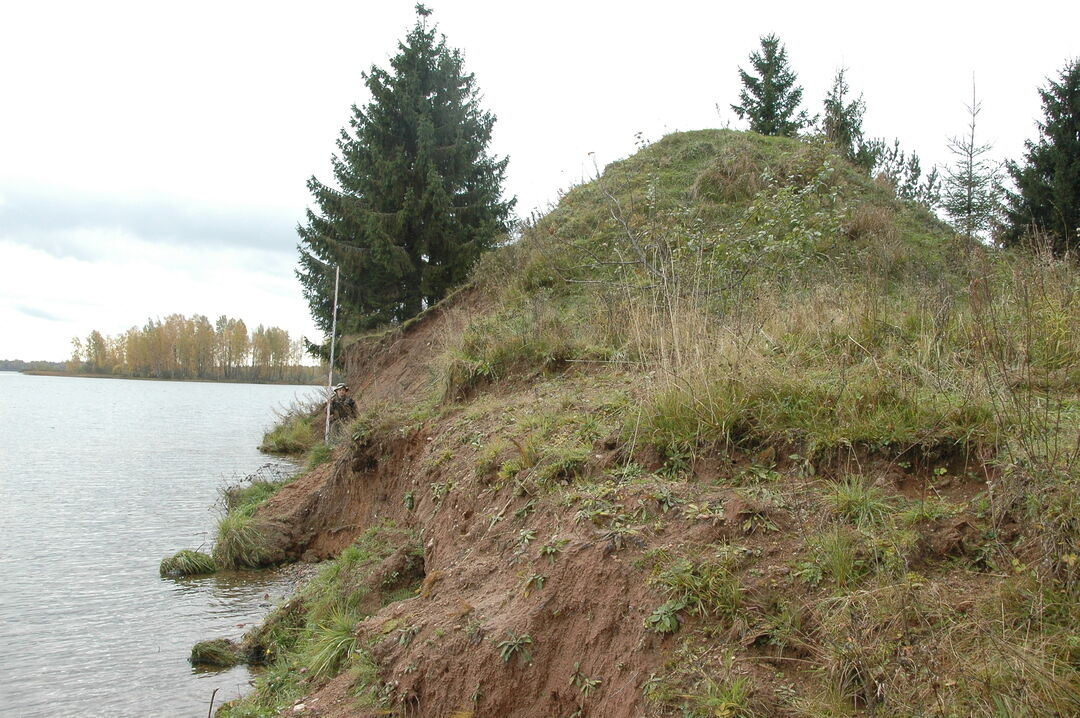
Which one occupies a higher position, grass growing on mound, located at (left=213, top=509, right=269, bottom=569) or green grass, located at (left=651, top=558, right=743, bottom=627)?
green grass, located at (left=651, top=558, right=743, bottom=627)

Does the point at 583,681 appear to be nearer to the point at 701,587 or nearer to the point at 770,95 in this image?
the point at 701,587

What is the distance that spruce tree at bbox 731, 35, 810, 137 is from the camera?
27203mm

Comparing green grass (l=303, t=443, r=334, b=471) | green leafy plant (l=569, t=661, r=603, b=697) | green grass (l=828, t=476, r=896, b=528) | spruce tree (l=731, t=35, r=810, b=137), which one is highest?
spruce tree (l=731, t=35, r=810, b=137)

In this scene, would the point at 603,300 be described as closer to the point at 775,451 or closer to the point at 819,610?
the point at 775,451

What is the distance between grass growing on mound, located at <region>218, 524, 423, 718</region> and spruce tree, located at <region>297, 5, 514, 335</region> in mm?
13423

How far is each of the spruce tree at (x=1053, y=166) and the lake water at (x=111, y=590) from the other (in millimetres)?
20160

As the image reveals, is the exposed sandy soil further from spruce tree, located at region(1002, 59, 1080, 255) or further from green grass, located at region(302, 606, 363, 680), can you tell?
spruce tree, located at region(1002, 59, 1080, 255)

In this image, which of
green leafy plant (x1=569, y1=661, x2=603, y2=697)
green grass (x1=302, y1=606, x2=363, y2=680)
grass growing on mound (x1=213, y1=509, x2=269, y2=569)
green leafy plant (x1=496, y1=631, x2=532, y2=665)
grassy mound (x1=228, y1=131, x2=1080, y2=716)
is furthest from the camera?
grass growing on mound (x1=213, y1=509, x2=269, y2=569)

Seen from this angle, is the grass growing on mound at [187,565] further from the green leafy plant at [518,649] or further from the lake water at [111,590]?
the green leafy plant at [518,649]

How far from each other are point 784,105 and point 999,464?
86.5 feet

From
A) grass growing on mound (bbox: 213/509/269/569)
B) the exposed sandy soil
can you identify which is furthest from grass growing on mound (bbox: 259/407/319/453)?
the exposed sandy soil

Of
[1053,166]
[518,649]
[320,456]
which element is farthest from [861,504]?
[1053,166]

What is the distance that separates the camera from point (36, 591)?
10078mm

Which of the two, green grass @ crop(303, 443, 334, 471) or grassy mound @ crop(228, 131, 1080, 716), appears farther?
green grass @ crop(303, 443, 334, 471)
